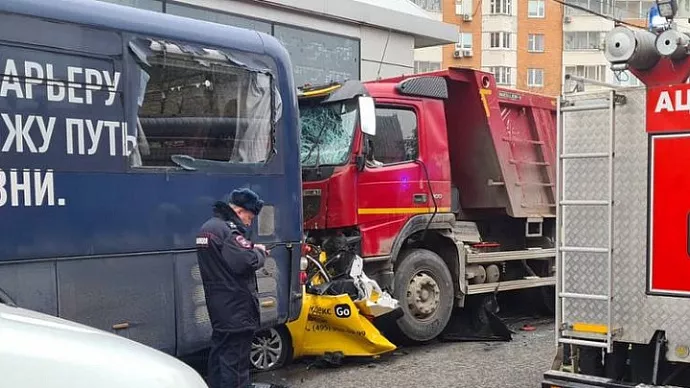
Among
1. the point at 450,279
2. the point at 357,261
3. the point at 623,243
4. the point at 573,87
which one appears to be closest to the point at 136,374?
the point at 623,243

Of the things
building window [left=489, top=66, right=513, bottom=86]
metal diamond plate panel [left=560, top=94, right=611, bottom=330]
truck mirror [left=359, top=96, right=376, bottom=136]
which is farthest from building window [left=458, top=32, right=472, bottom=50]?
metal diamond plate panel [left=560, top=94, right=611, bottom=330]

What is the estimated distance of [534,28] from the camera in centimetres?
5022

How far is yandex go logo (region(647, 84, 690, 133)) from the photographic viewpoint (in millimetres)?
4598

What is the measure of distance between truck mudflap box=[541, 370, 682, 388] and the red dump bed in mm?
4301

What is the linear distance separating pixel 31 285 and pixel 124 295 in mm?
659

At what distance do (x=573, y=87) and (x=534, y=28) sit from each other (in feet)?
155

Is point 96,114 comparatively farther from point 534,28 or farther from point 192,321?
point 534,28

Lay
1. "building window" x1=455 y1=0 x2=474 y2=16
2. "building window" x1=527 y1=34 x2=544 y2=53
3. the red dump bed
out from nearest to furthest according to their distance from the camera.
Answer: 1. the red dump bed
2. "building window" x1=455 y1=0 x2=474 y2=16
3. "building window" x1=527 y1=34 x2=544 y2=53

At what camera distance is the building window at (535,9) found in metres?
49.7

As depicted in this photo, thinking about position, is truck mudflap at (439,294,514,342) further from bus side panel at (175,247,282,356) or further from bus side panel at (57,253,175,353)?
bus side panel at (57,253,175,353)

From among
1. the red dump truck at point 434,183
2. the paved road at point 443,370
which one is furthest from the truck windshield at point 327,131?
the paved road at point 443,370

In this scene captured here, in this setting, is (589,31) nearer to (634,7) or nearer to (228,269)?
(634,7)

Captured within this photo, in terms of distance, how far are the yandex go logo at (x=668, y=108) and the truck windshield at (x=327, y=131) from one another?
349 cm

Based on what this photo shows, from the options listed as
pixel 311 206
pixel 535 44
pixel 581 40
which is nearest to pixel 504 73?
pixel 535 44
